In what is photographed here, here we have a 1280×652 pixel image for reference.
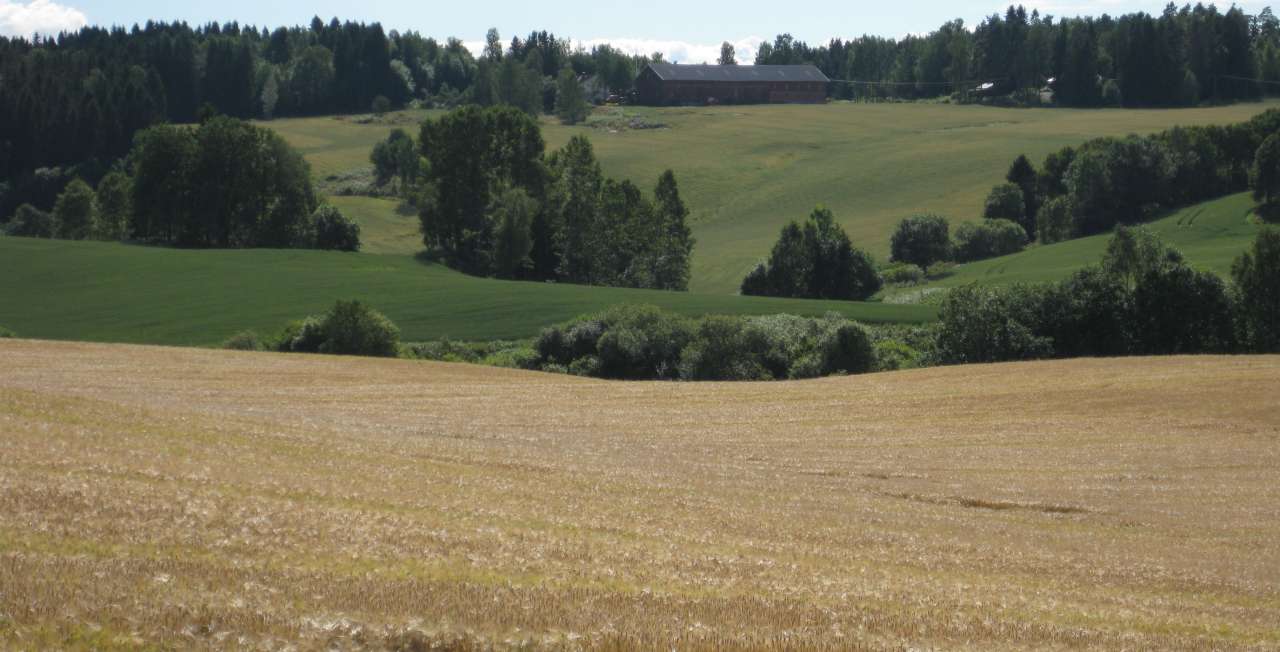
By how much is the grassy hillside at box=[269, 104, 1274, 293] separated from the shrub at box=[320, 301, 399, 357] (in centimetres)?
4589

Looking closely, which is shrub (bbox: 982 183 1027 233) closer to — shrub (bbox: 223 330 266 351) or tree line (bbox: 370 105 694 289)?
tree line (bbox: 370 105 694 289)

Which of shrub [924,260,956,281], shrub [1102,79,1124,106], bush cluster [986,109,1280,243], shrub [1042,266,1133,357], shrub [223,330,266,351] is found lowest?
shrub [223,330,266,351]

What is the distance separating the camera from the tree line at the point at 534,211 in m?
105

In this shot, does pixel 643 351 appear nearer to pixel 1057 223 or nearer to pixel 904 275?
pixel 904 275

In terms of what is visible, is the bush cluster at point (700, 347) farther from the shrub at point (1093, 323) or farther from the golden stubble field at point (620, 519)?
the golden stubble field at point (620, 519)

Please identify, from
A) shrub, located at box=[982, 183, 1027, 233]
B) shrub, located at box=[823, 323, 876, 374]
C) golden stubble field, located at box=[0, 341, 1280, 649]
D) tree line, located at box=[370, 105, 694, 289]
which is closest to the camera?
golden stubble field, located at box=[0, 341, 1280, 649]

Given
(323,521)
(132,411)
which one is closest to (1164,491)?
(323,521)

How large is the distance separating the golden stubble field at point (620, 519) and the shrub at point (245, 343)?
68.0ft

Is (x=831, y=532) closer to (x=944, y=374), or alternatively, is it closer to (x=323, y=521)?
(x=323, y=521)

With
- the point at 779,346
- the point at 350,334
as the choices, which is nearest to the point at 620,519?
the point at 350,334

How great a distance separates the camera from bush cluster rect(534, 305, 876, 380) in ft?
211

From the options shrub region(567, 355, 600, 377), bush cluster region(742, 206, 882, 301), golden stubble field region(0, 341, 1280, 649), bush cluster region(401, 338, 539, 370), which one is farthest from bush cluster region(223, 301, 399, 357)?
bush cluster region(742, 206, 882, 301)

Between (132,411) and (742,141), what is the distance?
153015mm

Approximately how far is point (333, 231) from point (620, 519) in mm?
95874
